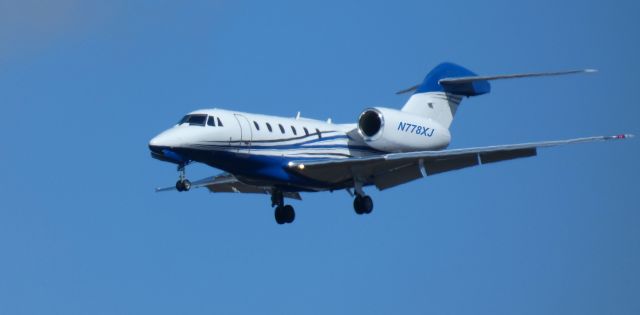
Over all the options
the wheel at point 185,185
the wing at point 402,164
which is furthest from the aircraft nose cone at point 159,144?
the wing at point 402,164

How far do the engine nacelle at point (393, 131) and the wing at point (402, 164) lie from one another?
0.75 meters

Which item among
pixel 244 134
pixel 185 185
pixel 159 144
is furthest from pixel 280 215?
pixel 159 144

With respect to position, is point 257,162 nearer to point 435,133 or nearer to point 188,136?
point 188,136

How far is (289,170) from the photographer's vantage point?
3356 cm

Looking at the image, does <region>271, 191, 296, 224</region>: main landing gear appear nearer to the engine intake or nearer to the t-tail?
the engine intake

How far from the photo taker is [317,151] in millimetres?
34469

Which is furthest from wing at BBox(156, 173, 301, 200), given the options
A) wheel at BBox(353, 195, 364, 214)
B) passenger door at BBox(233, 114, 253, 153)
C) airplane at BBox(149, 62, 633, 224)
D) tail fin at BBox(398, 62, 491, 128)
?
tail fin at BBox(398, 62, 491, 128)

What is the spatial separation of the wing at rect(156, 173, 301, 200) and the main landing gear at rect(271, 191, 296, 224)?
1.04 feet

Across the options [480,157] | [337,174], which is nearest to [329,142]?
[337,174]

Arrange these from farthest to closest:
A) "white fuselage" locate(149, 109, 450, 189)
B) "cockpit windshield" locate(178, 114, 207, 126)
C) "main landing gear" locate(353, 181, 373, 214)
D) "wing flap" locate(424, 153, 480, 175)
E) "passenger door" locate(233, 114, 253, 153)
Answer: "main landing gear" locate(353, 181, 373, 214)
"wing flap" locate(424, 153, 480, 175)
"passenger door" locate(233, 114, 253, 153)
"cockpit windshield" locate(178, 114, 207, 126)
"white fuselage" locate(149, 109, 450, 189)

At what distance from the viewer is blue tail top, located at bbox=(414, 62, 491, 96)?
3788 cm

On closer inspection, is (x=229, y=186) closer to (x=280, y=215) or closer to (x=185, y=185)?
(x=280, y=215)

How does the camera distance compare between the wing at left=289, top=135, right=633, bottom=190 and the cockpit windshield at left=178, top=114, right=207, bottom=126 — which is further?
the wing at left=289, top=135, right=633, bottom=190

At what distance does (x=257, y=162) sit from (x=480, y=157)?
5398 mm
